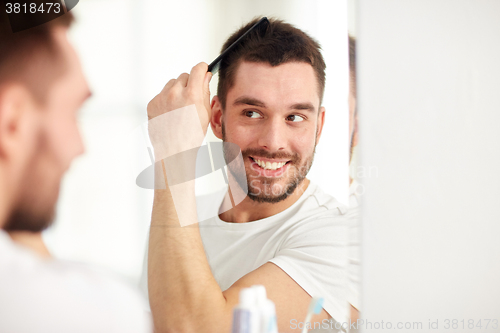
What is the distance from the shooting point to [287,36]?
3.14 feet

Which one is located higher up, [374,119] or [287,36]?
[287,36]

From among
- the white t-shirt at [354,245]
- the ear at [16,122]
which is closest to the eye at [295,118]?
the white t-shirt at [354,245]

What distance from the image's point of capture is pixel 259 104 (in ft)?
3.07

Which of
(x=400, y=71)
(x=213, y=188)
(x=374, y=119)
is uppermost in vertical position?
(x=400, y=71)

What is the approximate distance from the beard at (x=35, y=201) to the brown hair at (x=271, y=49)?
0.50 metres

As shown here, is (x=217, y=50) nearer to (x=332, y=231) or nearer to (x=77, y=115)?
(x=77, y=115)

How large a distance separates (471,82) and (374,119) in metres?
0.31

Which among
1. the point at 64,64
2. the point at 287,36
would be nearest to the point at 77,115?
the point at 64,64

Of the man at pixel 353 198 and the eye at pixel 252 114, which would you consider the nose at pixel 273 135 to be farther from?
the man at pixel 353 198

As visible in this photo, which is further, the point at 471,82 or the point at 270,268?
the point at 471,82

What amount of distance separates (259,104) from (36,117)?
59 centimetres

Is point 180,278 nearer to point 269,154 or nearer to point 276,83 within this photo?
point 269,154

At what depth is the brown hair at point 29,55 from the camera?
982 millimetres

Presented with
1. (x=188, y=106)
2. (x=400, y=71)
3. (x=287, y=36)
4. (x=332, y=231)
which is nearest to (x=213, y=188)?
(x=188, y=106)
